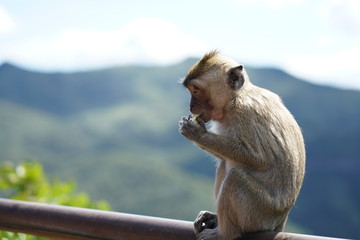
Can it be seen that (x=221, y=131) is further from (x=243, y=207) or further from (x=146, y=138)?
(x=146, y=138)

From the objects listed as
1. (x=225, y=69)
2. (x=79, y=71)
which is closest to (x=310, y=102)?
(x=79, y=71)

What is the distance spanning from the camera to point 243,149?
A: 2.76 m

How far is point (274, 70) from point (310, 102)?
5.22m

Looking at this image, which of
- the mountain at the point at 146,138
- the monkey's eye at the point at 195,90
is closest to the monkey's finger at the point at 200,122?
the monkey's eye at the point at 195,90

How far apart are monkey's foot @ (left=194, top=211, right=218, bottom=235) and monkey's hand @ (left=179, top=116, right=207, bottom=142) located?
361 mm

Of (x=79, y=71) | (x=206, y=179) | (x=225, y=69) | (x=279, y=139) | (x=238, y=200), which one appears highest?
(x=225, y=69)

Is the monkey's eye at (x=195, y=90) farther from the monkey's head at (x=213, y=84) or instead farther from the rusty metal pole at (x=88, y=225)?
the rusty metal pole at (x=88, y=225)

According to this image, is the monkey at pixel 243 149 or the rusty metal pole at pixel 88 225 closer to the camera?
the rusty metal pole at pixel 88 225

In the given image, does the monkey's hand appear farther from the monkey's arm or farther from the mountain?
the mountain

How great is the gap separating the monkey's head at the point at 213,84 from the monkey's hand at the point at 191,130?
0.18m

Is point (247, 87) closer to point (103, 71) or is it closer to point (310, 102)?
point (310, 102)

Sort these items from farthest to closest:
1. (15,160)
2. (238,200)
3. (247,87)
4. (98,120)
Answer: (98,120)
(15,160)
(247,87)
(238,200)

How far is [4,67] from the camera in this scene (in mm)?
52938

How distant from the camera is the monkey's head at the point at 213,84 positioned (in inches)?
120
